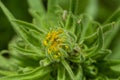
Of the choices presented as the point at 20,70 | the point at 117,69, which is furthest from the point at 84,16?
the point at 20,70

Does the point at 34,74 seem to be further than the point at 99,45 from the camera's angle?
Yes

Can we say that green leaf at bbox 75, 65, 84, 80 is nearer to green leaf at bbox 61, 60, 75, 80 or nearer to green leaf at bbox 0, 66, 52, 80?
green leaf at bbox 61, 60, 75, 80

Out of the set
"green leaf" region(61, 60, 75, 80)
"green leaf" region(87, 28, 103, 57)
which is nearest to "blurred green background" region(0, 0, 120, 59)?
"green leaf" region(87, 28, 103, 57)

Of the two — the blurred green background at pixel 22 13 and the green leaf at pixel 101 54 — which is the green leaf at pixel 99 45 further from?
the blurred green background at pixel 22 13

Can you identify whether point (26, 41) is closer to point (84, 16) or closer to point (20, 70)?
point (20, 70)

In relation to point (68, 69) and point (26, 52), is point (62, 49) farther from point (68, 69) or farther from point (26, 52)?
point (26, 52)

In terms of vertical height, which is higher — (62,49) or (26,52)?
(26,52)

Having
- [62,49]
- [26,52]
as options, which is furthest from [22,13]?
[62,49]

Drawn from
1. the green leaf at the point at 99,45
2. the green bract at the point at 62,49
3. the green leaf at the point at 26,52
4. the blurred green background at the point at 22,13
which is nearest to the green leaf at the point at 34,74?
the green bract at the point at 62,49
